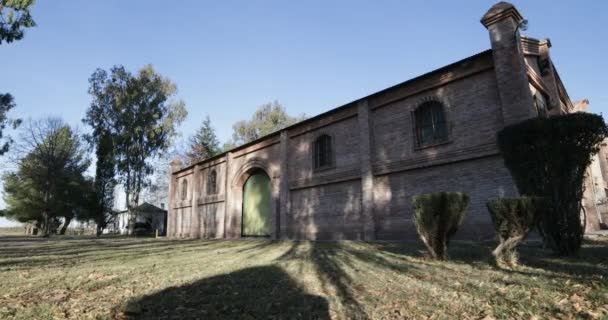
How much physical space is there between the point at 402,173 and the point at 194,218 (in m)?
18.1

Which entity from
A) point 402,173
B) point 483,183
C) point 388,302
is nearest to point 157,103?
point 402,173

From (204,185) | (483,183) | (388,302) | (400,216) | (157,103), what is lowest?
(388,302)

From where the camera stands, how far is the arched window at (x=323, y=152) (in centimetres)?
1575

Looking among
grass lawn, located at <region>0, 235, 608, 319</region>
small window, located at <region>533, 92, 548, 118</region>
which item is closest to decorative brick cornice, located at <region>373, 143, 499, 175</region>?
small window, located at <region>533, 92, 548, 118</region>

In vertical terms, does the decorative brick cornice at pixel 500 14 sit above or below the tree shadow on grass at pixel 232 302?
above

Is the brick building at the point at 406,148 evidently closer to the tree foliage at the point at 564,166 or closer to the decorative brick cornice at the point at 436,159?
the decorative brick cornice at the point at 436,159

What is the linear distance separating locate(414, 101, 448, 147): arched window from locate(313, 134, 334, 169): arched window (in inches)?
174

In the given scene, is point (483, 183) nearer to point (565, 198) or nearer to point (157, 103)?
point (565, 198)

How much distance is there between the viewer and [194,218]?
25062 mm

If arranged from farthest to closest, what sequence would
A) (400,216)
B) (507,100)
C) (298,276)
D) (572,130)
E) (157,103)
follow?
(157,103) < (400,216) < (507,100) < (572,130) < (298,276)

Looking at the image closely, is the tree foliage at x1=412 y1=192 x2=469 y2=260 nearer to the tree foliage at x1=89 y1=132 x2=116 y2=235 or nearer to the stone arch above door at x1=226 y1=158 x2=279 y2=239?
the stone arch above door at x1=226 y1=158 x2=279 y2=239

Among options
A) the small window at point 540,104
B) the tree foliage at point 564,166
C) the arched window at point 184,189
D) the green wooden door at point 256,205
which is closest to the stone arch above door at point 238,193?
the green wooden door at point 256,205

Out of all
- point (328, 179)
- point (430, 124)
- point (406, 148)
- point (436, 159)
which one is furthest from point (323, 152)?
point (436, 159)

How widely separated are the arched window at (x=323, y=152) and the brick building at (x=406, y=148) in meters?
0.05
